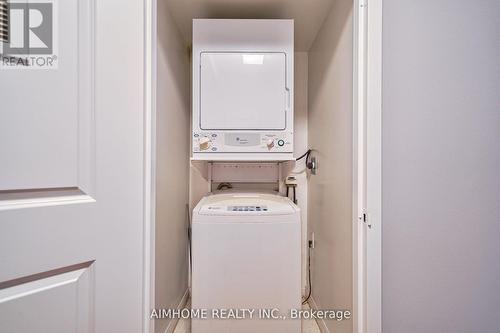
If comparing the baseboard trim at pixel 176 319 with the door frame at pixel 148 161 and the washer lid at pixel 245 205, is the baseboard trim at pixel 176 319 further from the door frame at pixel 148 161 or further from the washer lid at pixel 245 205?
the washer lid at pixel 245 205

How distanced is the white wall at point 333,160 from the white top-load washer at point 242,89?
0.92 feet

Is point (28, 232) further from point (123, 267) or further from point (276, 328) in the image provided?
point (276, 328)

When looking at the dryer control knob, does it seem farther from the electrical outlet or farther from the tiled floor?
the tiled floor

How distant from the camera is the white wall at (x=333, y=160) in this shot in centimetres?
117

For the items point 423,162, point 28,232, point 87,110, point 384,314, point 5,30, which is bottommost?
point 384,314

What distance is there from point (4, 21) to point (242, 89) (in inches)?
41.4

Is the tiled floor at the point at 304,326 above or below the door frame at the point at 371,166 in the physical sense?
below

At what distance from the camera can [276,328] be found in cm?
128

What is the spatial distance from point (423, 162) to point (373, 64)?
49 cm

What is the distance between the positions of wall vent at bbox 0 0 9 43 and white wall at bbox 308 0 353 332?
129 cm

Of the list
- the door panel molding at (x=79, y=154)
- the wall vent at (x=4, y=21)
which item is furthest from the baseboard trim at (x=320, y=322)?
the wall vent at (x=4, y=21)

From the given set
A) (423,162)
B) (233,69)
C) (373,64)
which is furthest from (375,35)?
(233,69)

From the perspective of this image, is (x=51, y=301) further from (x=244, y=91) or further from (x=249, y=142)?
(x=244, y=91)

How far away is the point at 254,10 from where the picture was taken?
1546 millimetres
